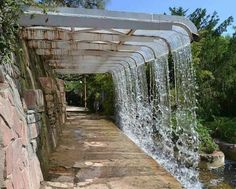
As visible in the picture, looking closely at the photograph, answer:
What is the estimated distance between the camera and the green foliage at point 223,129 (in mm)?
14670

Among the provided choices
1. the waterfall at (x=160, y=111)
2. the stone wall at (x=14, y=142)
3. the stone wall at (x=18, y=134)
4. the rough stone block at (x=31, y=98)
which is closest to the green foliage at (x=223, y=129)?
the waterfall at (x=160, y=111)

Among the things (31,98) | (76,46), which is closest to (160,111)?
(76,46)

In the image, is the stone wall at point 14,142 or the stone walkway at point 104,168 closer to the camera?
the stone wall at point 14,142

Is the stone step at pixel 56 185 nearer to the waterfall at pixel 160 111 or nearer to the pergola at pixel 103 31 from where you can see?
the pergola at pixel 103 31

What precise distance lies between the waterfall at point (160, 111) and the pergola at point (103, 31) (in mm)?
3623

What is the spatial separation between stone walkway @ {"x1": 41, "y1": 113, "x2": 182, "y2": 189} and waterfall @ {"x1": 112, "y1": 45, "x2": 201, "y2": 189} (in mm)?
3368

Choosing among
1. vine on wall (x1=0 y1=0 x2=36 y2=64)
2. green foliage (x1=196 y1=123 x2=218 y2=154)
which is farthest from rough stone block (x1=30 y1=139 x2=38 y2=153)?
green foliage (x1=196 y1=123 x2=218 y2=154)

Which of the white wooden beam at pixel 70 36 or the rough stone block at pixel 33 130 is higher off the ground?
the white wooden beam at pixel 70 36

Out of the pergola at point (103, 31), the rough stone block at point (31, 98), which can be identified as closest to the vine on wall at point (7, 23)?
the pergola at point (103, 31)

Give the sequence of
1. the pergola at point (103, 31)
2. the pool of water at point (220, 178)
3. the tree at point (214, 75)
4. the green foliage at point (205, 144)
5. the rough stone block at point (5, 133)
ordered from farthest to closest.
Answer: the tree at point (214, 75) → the green foliage at point (205, 144) → the pool of water at point (220, 178) → the pergola at point (103, 31) → the rough stone block at point (5, 133)

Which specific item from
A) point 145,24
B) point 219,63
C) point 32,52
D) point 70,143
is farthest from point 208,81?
point 145,24

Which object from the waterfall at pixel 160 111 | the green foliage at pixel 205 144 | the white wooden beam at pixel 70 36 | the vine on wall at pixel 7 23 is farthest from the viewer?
the green foliage at pixel 205 144

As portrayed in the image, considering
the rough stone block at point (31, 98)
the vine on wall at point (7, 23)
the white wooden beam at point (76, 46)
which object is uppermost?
the white wooden beam at point (76, 46)

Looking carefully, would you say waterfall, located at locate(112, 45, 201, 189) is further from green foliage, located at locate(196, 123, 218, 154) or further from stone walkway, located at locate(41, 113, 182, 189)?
stone walkway, located at locate(41, 113, 182, 189)
